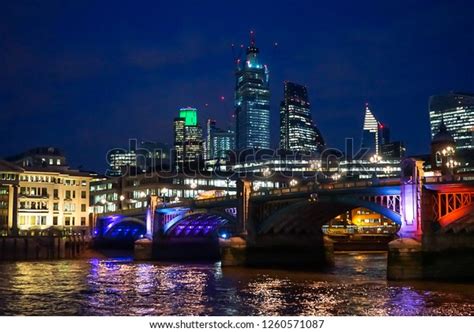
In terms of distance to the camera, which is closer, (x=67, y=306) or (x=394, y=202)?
(x=67, y=306)

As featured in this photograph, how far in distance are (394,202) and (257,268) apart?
700 inches

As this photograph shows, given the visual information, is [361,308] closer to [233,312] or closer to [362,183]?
[233,312]

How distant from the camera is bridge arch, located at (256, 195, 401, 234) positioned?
65369 millimetres

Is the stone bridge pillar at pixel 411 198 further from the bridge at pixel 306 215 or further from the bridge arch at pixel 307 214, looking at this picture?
the bridge arch at pixel 307 214

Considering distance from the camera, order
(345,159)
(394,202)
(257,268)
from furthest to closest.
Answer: (345,159) < (257,268) < (394,202)

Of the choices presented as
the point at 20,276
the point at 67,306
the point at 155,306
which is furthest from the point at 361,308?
the point at 20,276

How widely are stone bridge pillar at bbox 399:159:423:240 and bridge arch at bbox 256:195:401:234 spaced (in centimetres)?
679

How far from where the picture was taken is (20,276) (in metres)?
58.9

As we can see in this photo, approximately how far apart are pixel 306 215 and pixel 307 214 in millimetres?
402

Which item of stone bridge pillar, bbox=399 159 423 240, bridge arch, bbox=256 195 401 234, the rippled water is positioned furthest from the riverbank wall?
stone bridge pillar, bbox=399 159 423 240

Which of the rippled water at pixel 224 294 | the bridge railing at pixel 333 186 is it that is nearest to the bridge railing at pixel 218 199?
the bridge railing at pixel 333 186

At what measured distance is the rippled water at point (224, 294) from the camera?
37.5m

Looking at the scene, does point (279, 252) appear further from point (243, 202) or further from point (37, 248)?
point (37, 248)
